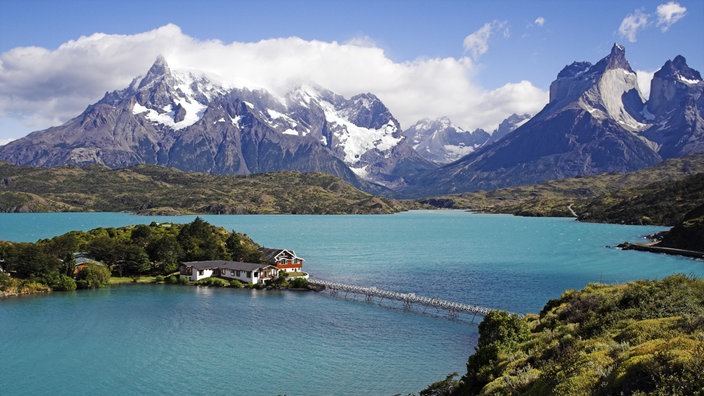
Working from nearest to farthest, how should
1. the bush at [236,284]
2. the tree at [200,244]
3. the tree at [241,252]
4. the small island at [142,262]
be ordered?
the small island at [142,262] < the bush at [236,284] < the tree at [241,252] < the tree at [200,244]

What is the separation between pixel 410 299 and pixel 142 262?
48.4m

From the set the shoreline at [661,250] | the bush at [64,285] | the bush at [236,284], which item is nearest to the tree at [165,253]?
the bush at [236,284]

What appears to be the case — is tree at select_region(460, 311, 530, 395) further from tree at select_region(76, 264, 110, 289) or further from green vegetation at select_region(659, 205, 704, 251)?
green vegetation at select_region(659, 205, 704, 251)

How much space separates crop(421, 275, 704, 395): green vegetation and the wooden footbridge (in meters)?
24.4

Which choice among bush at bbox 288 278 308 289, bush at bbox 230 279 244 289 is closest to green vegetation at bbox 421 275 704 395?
bush at bbox 288 278 308 289

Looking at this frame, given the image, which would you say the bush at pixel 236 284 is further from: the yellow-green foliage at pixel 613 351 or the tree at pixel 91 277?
the yellow-green foliage at pixel 613 351

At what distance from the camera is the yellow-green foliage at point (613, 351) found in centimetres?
1675

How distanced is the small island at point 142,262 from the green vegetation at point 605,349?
2187 inches

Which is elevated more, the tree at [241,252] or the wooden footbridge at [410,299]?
the tree at [241,252]

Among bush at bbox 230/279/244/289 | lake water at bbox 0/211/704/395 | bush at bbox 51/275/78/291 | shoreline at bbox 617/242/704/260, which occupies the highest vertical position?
shoreline at bbox 617/242/704/260

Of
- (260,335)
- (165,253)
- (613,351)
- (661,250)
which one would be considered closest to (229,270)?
(165,253)

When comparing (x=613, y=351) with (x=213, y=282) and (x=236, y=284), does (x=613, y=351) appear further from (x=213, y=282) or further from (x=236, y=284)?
(x=213, y=282)

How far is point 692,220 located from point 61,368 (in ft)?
515

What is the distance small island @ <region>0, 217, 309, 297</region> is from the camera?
85062 millimetres
